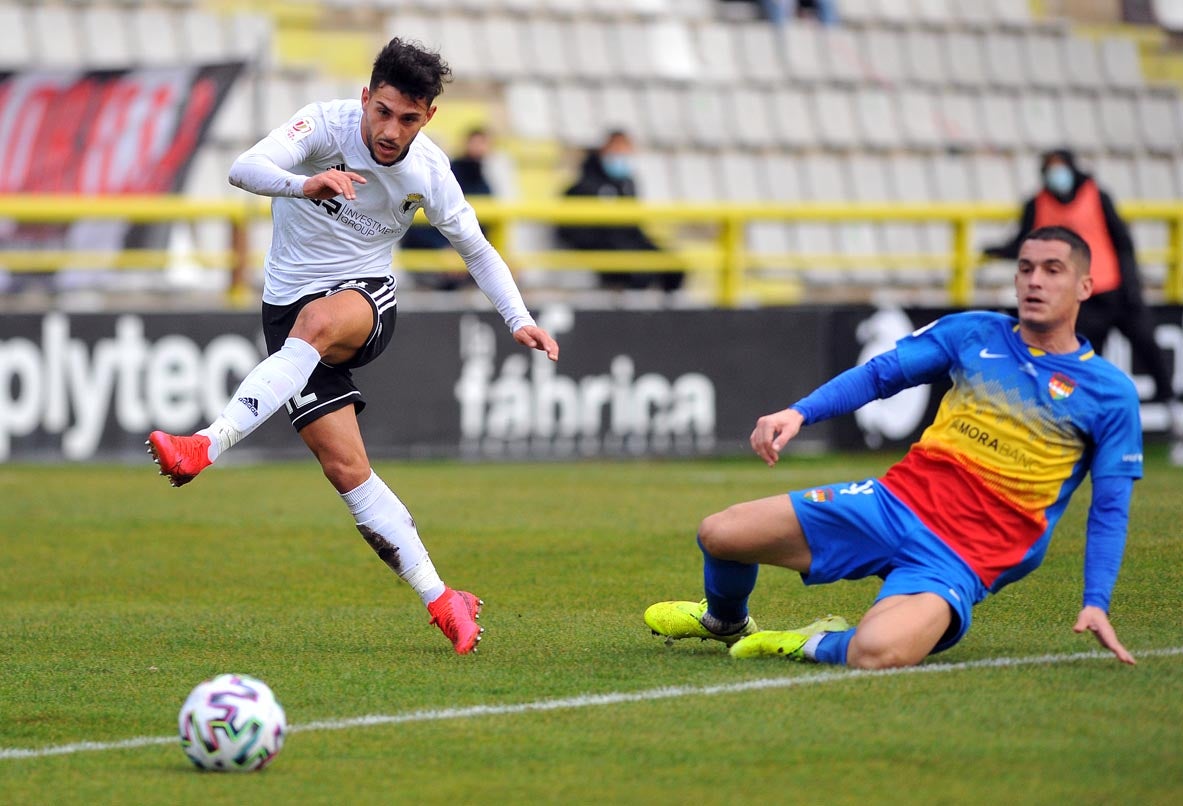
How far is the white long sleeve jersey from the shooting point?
666cm

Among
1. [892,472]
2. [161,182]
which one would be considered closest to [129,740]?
[892,472]

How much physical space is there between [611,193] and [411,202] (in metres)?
8.89

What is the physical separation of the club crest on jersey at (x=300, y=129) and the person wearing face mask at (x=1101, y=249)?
7775 millimetres

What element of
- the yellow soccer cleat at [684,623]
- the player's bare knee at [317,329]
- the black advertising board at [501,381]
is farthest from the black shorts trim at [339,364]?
the black advertising board at [501,381]

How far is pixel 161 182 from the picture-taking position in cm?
1486

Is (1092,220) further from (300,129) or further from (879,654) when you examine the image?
(879,654)

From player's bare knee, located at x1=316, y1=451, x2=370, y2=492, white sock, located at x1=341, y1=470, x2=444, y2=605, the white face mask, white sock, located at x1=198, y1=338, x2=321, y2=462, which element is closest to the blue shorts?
white sock, located at x1=341, y1=470, x2=444, y2=605

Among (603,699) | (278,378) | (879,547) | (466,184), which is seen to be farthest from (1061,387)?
(466,184)

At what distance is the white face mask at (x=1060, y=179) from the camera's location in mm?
13570

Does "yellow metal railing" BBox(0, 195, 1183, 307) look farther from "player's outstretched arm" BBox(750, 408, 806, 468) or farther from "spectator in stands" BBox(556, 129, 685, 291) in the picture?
"player's outstretched arm" BBox(750, 408, 806, 468)

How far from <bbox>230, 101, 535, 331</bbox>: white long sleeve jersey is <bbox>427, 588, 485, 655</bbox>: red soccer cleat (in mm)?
998

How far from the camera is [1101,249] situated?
13523mm

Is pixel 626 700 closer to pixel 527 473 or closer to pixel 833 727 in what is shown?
pixel 833 727

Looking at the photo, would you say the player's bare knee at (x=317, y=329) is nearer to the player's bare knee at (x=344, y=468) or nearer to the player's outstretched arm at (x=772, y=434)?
the player's bare knee at (x=344, y=468)
